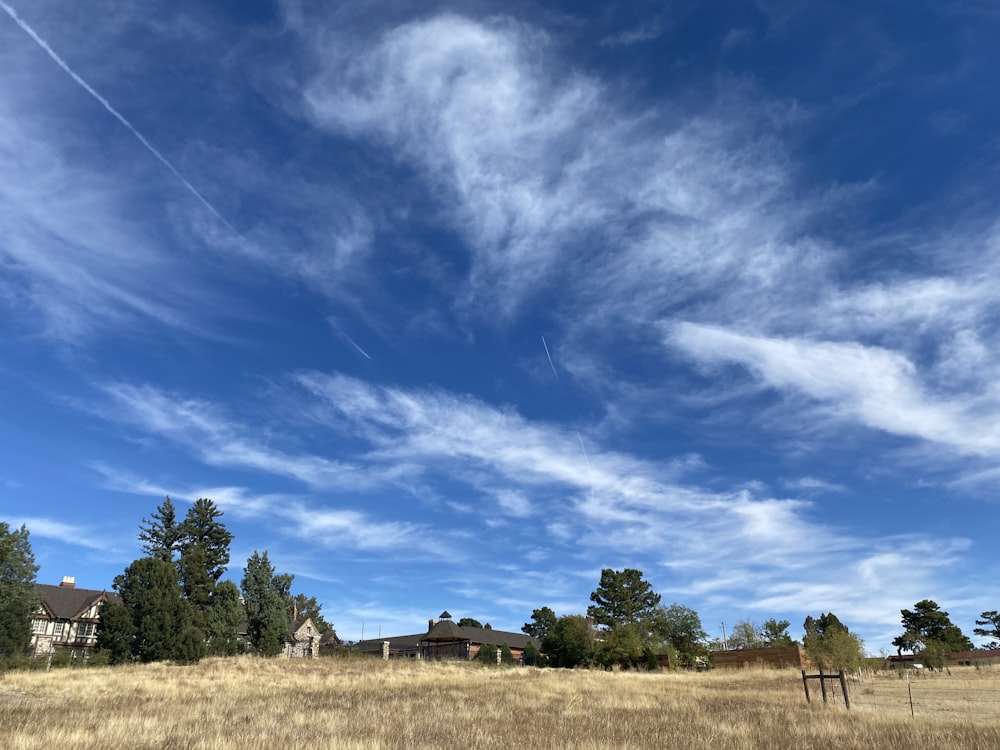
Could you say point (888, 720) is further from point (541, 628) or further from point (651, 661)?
point (541, 628)

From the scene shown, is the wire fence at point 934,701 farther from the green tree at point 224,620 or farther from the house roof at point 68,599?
the house roof at point 68,599

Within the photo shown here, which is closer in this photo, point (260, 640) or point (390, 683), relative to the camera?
point (390, 683)

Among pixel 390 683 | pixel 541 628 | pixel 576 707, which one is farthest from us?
pixel 541 628

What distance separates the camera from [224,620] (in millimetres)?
56062

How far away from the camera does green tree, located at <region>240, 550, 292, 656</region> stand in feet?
195

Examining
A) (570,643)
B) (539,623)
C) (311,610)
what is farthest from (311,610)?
(570,643)

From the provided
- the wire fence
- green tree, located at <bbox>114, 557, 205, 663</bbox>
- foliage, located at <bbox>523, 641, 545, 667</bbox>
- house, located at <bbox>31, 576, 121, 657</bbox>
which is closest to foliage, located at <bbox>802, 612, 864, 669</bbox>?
the wire fence

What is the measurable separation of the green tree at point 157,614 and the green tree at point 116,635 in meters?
0.48

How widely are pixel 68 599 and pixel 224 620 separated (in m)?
33.5

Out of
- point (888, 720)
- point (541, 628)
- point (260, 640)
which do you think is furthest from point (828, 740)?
point (541, 628)

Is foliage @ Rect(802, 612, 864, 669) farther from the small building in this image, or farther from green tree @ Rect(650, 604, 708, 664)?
green tree @ Rect(650, 604, 708, 664)

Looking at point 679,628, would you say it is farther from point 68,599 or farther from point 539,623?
point 68,599

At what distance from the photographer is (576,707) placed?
71.2 ft

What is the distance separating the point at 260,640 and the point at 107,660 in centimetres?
1777
